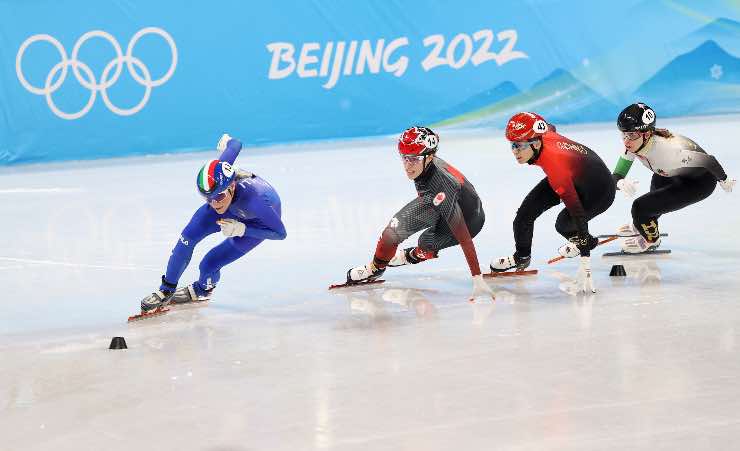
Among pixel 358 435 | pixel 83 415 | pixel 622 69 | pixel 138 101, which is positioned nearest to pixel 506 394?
pixel 358 435

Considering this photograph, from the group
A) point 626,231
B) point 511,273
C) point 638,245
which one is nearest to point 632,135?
point 638,245

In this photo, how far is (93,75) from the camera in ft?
46.4

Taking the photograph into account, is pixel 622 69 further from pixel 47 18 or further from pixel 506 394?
pixel 506 394

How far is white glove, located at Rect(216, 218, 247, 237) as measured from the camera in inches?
237

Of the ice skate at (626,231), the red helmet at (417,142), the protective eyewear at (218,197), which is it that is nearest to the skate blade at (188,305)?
the protective eyewear at (218,197)

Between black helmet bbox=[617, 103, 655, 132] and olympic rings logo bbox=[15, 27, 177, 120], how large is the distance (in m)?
9.00

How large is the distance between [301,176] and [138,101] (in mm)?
3435

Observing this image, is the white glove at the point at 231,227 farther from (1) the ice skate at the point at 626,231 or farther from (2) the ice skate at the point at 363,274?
(1) the ice skate at the point at 626,231

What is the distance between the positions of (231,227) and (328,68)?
9.81m

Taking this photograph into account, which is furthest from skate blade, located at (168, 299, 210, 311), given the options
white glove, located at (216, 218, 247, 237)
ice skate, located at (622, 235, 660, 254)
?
ice skate, located at (622, 235, 660, 254)

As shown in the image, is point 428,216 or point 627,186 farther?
point 627,186

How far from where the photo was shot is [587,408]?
3766 millimetres

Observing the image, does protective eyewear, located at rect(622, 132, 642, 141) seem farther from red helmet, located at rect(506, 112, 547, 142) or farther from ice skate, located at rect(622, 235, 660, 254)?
red helmet, located at rect(506, 112, 547, 142)

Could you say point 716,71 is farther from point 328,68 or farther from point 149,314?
point 149,314
